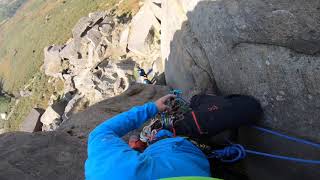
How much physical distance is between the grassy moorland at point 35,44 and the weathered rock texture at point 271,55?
23819 mm

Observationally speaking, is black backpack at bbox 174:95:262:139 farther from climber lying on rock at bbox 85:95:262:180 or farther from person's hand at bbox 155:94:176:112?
person's hand at bbox 155:94:176:112

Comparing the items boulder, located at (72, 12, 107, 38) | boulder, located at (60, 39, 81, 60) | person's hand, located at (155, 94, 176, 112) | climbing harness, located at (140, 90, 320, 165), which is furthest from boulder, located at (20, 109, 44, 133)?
person's hand, located at (155, 94, 176, 112)

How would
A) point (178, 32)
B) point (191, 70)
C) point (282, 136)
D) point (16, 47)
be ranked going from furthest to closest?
1. point (16, 47)
2. point (178, 32)
3. point (191, 70)
4. point (282, 136)

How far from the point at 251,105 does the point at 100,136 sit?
7.10ft

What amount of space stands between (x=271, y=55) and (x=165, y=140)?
187 cm

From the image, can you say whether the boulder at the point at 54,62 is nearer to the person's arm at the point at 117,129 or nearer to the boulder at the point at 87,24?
the boulder at the point at 87,24

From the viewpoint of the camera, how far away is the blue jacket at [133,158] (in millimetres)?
3479

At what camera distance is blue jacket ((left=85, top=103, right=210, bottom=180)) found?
348 centimetres

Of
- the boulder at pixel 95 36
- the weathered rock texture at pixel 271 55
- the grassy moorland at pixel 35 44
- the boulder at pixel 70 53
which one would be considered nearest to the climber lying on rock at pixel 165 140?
the weathered rock texture at pixel 271 55

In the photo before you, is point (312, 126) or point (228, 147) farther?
point (228, 147)

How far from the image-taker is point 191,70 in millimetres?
7824

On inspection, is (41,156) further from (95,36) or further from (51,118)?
(51,118)

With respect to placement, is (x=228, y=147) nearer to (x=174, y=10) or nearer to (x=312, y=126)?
(x=312, y=126)

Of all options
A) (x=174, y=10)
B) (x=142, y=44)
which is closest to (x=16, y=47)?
(x=142, y=44)
